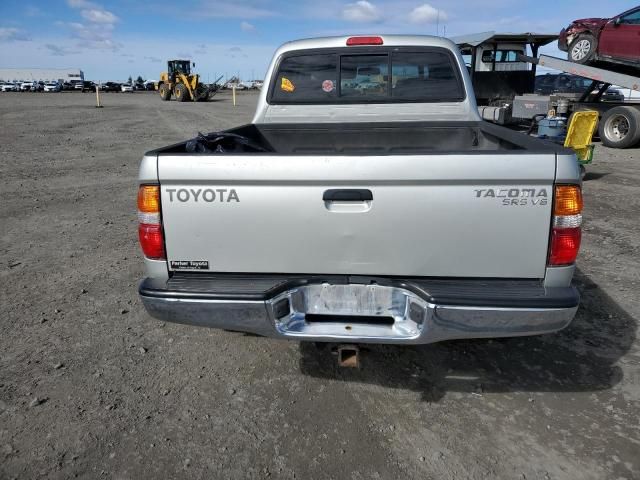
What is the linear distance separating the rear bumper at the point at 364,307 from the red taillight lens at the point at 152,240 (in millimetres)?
166

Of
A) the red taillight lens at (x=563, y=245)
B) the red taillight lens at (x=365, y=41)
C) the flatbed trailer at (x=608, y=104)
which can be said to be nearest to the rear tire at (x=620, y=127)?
the flatbed trailer at (x=608, y=104)

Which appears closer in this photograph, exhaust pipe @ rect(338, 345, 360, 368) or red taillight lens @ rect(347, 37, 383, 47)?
exhaust pipe @ rect(338, 345, 360, 368)

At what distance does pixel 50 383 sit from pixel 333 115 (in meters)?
3.07

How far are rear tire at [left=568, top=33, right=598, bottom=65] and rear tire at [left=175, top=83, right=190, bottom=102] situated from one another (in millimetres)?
28587

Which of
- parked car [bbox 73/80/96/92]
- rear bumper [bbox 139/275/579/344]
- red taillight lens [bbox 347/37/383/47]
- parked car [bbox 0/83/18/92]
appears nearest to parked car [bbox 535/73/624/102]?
red taillight lens [bbox 347/37/383/47]

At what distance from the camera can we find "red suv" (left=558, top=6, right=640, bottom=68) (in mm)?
12766

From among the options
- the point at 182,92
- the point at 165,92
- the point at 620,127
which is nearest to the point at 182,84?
the point at 182,92

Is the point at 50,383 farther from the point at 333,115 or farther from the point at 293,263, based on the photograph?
the point at 333,115

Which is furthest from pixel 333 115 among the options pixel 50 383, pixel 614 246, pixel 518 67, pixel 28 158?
pixel 518 67

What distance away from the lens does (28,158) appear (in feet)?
37.4

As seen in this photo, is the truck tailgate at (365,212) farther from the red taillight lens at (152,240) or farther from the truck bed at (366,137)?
the truck bed at (366,137)

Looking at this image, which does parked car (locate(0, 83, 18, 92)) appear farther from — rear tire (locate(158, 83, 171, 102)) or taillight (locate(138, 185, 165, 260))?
taillight (locate(138, 185, 165, 260))

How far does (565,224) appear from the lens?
2361 mm

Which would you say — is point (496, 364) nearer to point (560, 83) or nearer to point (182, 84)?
point (560, 83)
